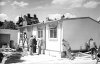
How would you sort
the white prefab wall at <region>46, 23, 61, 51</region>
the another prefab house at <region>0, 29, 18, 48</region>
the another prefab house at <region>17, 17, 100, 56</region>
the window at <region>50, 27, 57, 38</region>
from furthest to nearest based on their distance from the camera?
the another prefab house at <region>0, 29, 18, 48</region> < the window at <region>50, 27, 57, 38</region> < the white prefab wall at <region>46, 23, 61, 51</region> < the another prefab house at <region>17, 17, 100, 56</region>

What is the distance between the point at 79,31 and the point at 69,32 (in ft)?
4.84

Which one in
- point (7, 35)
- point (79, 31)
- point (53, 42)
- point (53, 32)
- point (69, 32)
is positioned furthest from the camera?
point (7, 35)

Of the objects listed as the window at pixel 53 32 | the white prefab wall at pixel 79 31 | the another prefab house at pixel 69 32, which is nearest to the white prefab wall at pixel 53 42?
the another prefab house at pixel 69 32

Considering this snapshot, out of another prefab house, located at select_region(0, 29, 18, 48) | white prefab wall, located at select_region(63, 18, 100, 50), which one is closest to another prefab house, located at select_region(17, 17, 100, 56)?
white prefab wall, located at select_region(63, 18, 100, 50)

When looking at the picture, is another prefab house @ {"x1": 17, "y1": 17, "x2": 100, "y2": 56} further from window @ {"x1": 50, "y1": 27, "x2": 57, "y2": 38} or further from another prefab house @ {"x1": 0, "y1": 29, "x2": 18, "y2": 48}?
another prefab house @ {"x1": 0, "y1": 29, "x2": 18, "y2": 48}

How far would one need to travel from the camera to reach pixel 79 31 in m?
15.4

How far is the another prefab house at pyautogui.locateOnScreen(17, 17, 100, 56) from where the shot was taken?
14180 millimetres

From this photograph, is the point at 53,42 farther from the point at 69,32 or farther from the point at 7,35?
the point at 7,35

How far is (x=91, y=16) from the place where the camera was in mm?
16906

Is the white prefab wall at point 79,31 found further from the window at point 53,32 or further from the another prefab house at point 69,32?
the window at point 53,32

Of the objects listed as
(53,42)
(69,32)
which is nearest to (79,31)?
(69,32)

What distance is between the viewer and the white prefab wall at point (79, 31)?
47.0 feet

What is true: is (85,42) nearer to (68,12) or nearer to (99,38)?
(99,38)

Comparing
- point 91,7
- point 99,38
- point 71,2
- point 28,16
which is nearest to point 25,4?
point 71,2
